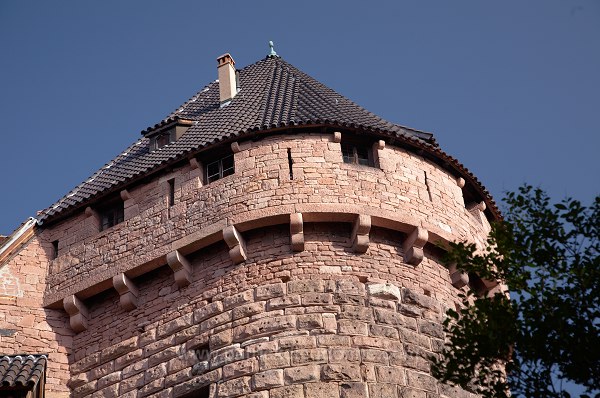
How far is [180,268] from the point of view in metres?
18.3

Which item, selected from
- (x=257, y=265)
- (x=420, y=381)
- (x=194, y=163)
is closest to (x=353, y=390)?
(x=420, y=381)

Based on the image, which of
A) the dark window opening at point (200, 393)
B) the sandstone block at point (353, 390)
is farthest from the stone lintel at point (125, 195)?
the sandstone block at point (353, 390)

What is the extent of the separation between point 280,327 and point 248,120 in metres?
4.47

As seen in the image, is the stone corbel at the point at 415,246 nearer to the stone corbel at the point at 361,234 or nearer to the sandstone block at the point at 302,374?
the stone corbel at the point at 361,234

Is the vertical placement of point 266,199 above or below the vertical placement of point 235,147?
below

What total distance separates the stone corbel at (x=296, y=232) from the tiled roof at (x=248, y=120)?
6.53 ft

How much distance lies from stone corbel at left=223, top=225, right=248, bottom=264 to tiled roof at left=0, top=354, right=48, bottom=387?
3232 millimetres

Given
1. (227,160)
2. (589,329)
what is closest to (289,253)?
(227,160)

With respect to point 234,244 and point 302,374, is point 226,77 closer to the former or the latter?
point 234,244

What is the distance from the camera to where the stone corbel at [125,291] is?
1864 centimetres

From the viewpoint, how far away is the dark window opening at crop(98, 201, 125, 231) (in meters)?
20.1

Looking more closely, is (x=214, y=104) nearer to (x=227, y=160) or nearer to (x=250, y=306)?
(x=227, y=160)

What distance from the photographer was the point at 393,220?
717 inches

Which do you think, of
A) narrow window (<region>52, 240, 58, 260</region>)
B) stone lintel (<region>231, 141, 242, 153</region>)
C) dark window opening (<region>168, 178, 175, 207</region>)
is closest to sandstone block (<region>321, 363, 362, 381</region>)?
stone lintel (<region>231, 141, 242, 153</region>)
